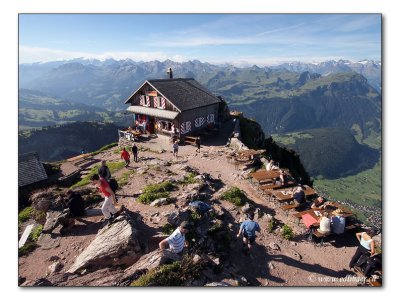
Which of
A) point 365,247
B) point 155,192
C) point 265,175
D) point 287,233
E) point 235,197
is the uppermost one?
point 265,175

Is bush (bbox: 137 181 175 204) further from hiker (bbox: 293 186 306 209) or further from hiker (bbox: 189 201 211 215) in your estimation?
hiker (bbox: 293 186 306 209)

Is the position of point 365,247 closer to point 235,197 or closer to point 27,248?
point 235,197

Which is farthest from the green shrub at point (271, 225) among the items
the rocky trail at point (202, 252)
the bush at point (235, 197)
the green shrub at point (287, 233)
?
the bush at point (235, 197)

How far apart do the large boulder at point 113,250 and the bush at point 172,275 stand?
1.78m

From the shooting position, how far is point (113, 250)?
38.3 feet

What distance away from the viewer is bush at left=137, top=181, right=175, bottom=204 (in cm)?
1764

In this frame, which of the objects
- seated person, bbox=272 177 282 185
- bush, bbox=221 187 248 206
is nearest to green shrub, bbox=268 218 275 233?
bush, bbox=221 187 248 206

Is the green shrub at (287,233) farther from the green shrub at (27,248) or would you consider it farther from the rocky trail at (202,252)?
the green shrub at (27,248)

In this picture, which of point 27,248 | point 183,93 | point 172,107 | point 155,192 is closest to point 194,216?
point 155,192

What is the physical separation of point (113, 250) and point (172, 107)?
3022cm

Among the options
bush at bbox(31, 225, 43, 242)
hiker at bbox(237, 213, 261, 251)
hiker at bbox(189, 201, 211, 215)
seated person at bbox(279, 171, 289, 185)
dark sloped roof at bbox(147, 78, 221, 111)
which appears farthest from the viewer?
dark sloped roof at bbox(147, 78, 221, 111)

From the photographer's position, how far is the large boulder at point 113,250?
11.5 meters

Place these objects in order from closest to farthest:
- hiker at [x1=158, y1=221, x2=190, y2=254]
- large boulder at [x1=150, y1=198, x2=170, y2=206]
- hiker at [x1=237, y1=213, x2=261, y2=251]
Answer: hiker at [x1=158, y1=221, x2=190, y2=254]
hiker at [x1=237, y1=213, x2=261, y2=251]
large boulder at [x1=150, y1=198, x2=170, y2=206]
